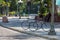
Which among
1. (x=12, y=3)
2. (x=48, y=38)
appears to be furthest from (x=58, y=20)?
(x=12, y=3)

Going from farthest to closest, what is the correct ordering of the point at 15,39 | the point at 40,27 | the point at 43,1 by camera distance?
1. the point at 43,1
2. the point at 40,27
3. the point at 15,39

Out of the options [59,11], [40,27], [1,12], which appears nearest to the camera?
[40,27]

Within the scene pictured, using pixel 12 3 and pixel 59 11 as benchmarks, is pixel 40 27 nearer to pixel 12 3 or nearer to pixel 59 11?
pixel 59 11

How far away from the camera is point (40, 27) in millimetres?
24875

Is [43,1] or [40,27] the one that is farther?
[43,1]

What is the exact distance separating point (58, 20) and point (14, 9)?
53.8m

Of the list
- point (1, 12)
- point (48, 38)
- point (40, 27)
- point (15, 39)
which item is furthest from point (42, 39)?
point (1, 12)

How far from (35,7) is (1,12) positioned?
1547cm

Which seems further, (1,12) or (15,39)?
(1,12)

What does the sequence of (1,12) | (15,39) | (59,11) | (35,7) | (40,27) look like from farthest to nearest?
1. (35,7)
2. (1,12)
3. (59,11)
4. (40,27)
5. (15,39)

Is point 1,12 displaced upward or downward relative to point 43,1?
downward

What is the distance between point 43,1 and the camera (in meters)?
50.6

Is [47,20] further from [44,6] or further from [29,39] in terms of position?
[29,39]

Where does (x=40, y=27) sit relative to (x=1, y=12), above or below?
above
